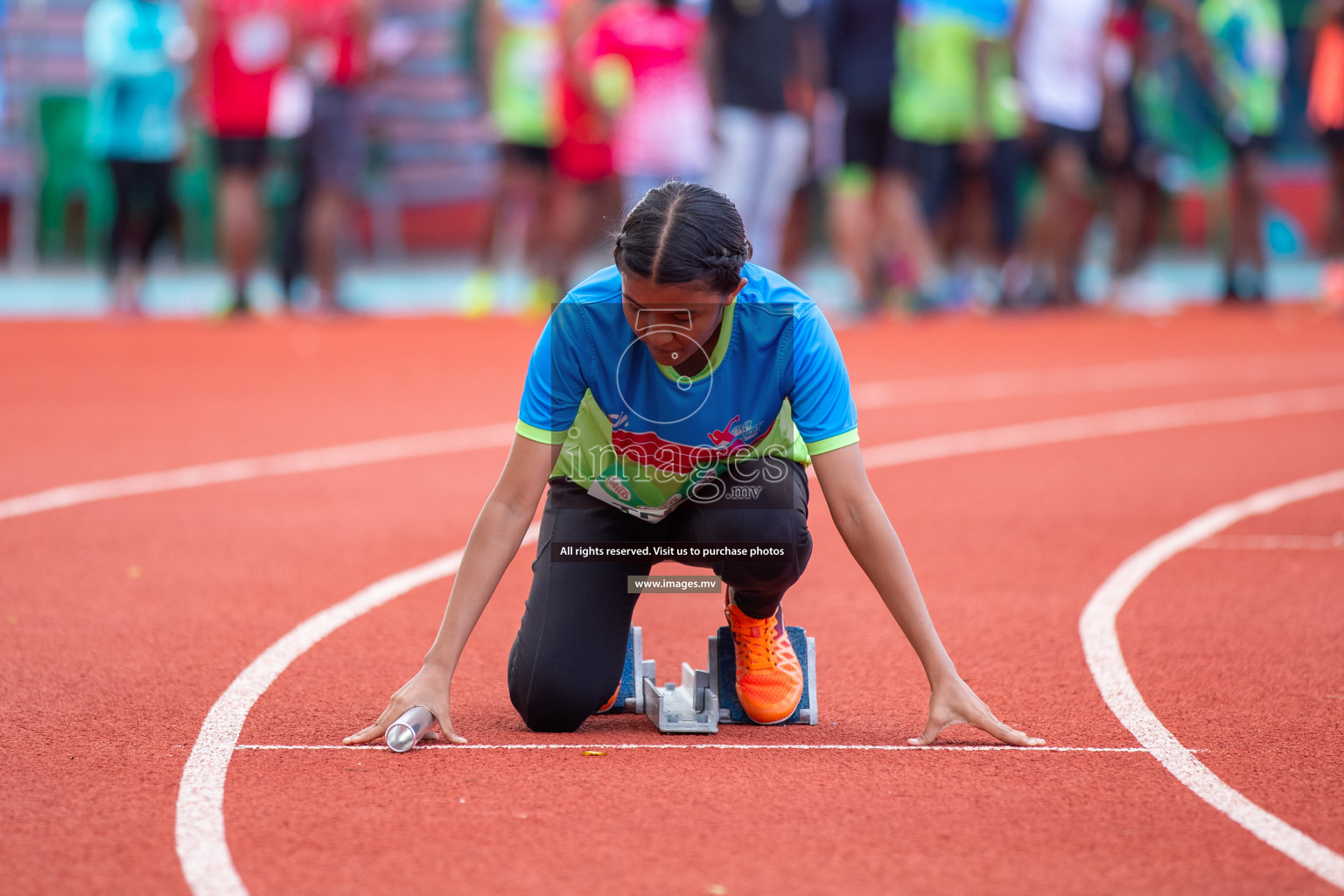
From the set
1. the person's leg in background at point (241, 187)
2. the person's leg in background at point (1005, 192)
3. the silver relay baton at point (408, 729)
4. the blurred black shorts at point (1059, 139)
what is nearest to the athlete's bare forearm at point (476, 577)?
the silver relay baton at point (408, 729)

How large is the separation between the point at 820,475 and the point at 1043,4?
10.1 meters

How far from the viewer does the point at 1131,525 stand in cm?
599

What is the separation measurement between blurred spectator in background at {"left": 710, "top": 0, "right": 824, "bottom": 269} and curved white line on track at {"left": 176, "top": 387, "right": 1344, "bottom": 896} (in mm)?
3764

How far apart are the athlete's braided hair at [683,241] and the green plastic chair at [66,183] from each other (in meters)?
13.2

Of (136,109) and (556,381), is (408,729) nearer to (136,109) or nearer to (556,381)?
(556,381)

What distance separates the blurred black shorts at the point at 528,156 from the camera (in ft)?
42.7

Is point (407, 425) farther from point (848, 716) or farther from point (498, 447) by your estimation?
point (848, 716)

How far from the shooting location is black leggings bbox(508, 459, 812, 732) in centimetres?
367

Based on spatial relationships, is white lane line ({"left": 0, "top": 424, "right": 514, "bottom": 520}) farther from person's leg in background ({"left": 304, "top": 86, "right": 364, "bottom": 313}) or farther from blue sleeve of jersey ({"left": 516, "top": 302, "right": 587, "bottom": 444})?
person's leg in background ({"left": 304, "top": 86, "right": 364, "bottom": 313})

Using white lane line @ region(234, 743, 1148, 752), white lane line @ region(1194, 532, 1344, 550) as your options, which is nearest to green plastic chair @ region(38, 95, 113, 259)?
white lane line @ region(1194, 532, 1344, 550)

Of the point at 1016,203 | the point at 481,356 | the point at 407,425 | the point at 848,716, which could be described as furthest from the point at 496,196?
the point at 848,716

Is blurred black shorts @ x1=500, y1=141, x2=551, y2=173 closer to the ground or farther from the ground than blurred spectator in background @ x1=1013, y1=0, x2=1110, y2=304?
closer to the ground

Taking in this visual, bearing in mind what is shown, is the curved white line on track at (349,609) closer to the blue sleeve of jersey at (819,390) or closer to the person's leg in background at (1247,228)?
the blue sleeve of jersey at (819,390)

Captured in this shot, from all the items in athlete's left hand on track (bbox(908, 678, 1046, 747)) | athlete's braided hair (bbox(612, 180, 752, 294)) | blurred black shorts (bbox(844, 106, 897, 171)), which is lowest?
athlete's left hand on track (bbox(908, 678, 1046, 747))
